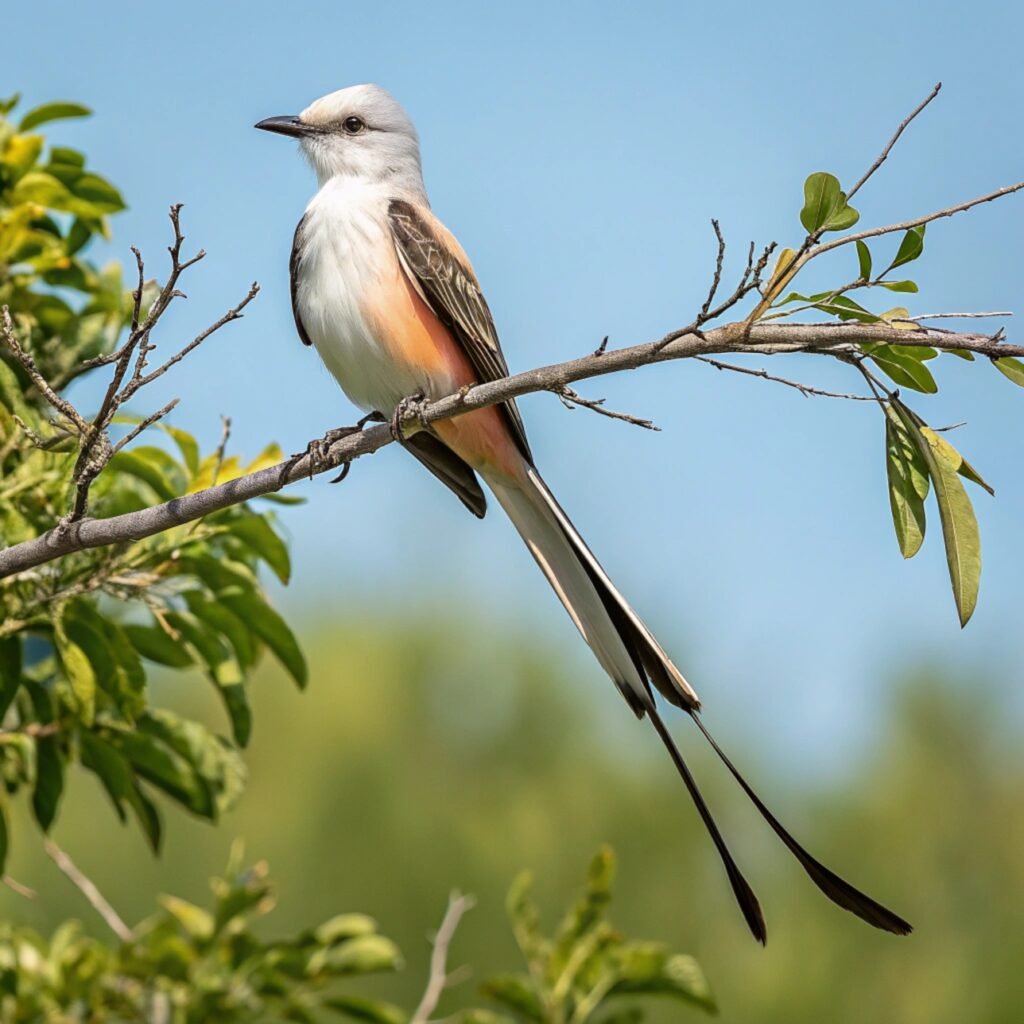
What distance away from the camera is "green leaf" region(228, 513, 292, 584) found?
2.68m

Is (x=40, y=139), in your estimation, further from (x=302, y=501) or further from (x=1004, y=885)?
(x=1004, y=885)

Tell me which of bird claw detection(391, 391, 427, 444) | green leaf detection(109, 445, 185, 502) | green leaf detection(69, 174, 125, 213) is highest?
green leaf detection(69, 174, 125, 213)

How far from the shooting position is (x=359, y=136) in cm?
359

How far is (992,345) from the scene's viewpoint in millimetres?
1716

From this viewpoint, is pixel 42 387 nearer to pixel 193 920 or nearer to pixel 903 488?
pixel 193 920

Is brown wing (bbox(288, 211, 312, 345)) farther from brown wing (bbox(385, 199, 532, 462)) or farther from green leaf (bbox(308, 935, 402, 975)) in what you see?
green leaf (bbox(308, 935, 402, 975))

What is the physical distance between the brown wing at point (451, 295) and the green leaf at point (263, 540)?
0.56 metres

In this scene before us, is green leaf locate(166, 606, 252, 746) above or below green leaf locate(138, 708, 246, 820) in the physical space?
above

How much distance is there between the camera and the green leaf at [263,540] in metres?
2.68

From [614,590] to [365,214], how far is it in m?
1.09

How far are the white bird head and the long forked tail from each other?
1.00 metres

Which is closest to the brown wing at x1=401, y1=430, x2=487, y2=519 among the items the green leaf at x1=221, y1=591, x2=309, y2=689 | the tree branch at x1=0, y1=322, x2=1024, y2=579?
the green leaf at x1=221, y1=591, x2=309, y2=689

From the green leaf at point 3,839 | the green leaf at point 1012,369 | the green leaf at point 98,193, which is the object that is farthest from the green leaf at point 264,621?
the green leaf at point 1012,369

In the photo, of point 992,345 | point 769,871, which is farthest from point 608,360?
point 769,871
